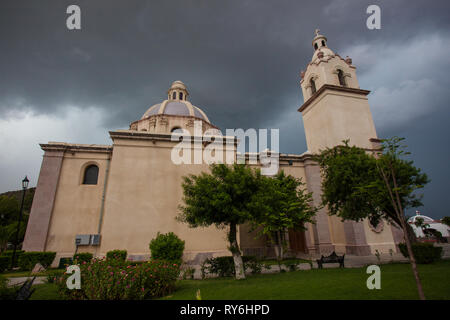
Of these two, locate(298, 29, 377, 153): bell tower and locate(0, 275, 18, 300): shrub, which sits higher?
locate(298, 29, 377, 153): bell tower

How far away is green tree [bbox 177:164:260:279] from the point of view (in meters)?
10.3

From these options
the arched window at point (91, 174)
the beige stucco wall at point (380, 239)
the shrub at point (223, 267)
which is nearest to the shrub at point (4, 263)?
the arched window at point (91, 174)

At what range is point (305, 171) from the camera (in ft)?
73.2

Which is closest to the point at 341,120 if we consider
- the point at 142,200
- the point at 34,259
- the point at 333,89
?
the point at 333,89

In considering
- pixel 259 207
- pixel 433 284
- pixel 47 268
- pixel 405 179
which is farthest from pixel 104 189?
pixel 405 179

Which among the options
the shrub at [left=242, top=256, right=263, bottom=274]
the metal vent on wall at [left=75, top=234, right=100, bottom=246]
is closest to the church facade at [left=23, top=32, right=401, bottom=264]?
the metal vent on wall at [left=75, top=234, right=100, bottom=246]

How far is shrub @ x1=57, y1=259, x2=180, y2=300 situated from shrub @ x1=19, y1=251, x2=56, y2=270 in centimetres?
1031

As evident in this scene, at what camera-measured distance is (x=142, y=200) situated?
1616 cm

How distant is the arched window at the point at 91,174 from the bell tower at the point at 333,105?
70.0ft

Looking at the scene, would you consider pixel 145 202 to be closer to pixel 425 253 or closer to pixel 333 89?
pixel 425 253

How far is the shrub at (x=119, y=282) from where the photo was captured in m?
6.55

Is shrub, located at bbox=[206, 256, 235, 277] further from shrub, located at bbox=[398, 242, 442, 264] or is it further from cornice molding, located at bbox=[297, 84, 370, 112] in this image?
cornice molding, located at bbox=[297, 84, 370, 112]

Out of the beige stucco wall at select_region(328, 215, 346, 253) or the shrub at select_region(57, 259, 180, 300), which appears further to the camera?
the beige stucco wall at select_region(328, 215, 346, 253)
